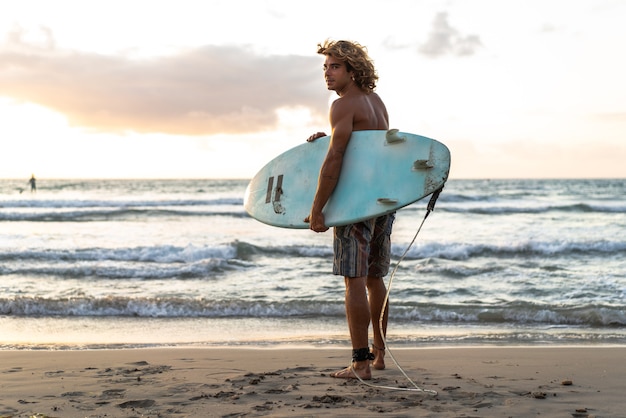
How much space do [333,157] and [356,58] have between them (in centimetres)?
53

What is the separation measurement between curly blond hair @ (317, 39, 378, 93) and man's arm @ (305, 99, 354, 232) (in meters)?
0.17

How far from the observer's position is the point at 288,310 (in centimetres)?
643

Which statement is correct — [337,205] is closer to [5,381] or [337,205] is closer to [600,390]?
[600,390]

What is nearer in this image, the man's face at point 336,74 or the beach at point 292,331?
the beach at point 292,331

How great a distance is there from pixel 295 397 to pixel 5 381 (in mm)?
1717

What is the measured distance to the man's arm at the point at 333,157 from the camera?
129 inches

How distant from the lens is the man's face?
3.32m

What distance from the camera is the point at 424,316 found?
6172mm

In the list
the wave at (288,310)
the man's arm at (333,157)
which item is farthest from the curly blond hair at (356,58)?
the wave at (288,310)

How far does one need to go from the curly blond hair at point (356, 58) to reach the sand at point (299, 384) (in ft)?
5.26

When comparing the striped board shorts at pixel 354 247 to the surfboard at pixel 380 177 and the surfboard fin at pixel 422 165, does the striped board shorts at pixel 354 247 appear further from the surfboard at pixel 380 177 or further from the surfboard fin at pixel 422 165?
the surfboard fin at pixel 422 165

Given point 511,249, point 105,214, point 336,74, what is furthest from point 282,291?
point 105,214

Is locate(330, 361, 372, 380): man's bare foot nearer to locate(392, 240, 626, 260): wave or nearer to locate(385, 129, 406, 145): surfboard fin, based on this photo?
locate(385, 129, 406, 145): surfboard fin

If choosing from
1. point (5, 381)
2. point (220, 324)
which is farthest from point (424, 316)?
point (5, 381)
